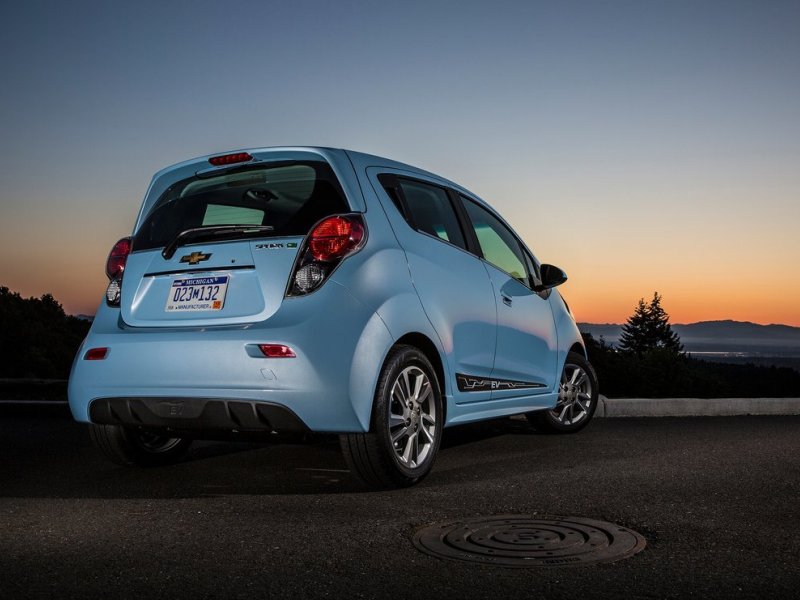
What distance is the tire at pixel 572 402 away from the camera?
340 inches

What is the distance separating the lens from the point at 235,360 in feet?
Result: 17.0

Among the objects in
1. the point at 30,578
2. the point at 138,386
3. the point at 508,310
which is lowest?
the point at 30,578

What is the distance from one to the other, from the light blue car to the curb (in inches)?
169

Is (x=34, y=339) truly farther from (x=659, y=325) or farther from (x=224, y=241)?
(x=659, y=325)

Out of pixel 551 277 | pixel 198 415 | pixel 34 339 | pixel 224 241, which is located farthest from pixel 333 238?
pixel 34 339

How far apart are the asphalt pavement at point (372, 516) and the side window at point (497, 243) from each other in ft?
4.89

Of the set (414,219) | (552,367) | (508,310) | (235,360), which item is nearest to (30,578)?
(235,360)

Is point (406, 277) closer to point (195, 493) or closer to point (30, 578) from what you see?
point (195, 493)

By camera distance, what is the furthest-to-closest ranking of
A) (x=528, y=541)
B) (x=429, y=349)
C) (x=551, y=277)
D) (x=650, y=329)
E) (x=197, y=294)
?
(x=650, y=329)
(x=551, y=277)
(x=429, y=349)
(x=197, y=294)
(x=528, y=541)

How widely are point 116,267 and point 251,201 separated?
0.98 meters

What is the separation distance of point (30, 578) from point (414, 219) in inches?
133

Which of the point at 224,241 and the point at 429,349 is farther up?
the point at 224,241

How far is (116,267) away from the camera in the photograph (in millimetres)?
6012

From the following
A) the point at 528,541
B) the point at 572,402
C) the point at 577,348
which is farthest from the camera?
the point at 577,348
